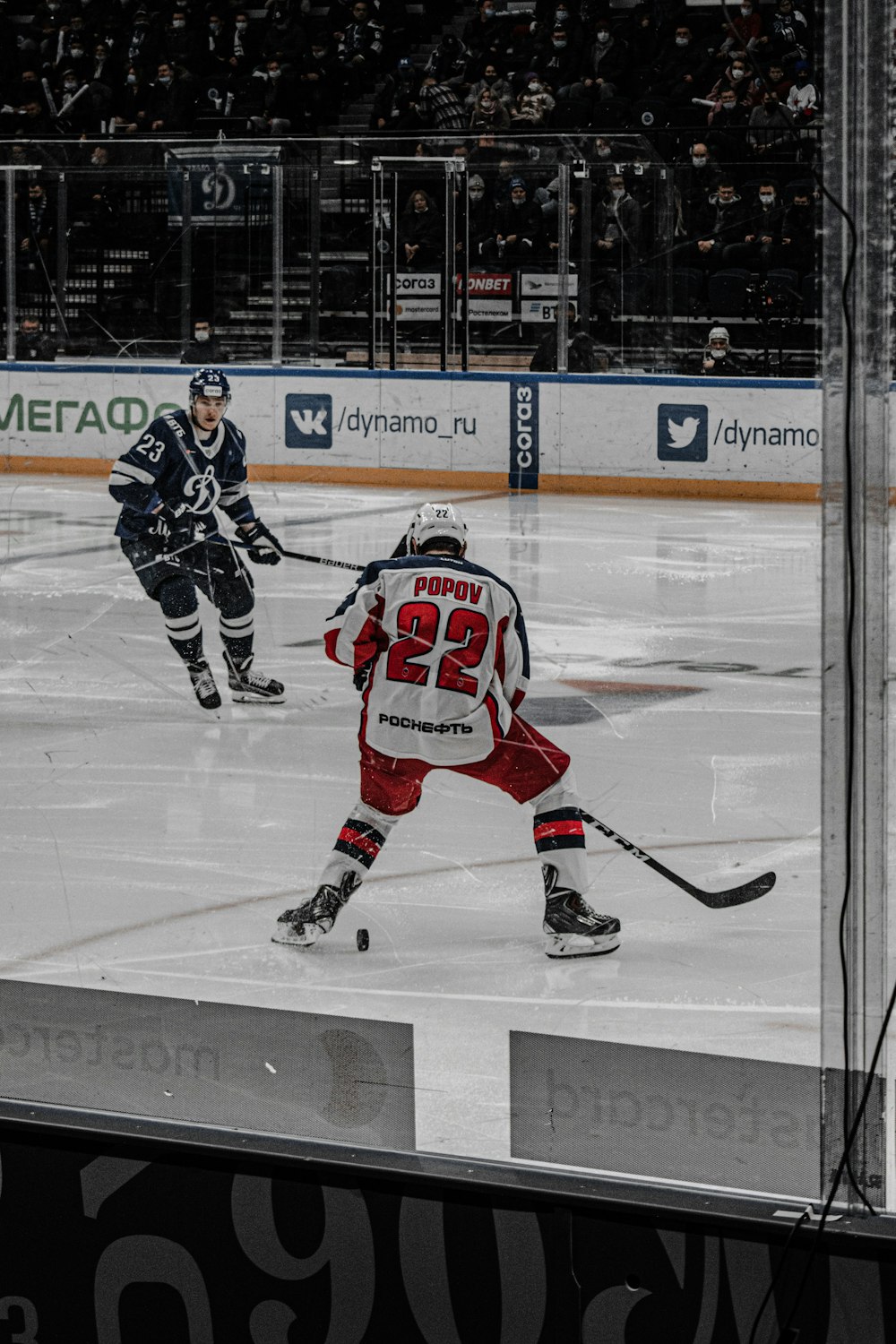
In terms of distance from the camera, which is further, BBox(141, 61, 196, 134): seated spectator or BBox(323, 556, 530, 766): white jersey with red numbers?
BBox(141, 61, 196, 134): seated spectator

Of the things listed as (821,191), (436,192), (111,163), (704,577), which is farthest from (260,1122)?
(436,192)

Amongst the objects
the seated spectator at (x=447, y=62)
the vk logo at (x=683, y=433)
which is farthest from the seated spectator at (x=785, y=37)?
the vk logo at (x=683, y=433)

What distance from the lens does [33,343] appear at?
4883 mm

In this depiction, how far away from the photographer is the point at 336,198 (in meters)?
8.53

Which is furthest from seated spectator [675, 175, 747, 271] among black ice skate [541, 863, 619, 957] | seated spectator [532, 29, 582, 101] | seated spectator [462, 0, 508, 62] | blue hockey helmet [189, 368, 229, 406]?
black ice skate [541, 863, 619, 957]

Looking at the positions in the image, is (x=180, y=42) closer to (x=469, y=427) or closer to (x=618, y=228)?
(x=618, y=228)

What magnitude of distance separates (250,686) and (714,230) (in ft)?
11.5

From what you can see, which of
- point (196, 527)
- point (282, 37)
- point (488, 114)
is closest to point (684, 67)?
point (282, 37)

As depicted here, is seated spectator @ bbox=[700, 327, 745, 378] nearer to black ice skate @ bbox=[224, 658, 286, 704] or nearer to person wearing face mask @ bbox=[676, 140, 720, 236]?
person wearing face mask @ bbox=[676, 140, 720, 236]

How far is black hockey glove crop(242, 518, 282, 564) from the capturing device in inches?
228

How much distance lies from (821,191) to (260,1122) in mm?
979

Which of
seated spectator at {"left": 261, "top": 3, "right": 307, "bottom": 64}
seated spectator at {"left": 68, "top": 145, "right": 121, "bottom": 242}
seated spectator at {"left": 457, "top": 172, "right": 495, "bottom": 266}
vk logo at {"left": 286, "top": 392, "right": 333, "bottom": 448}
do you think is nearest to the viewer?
seated spectator at {"left": 68, "top": 145, "right": 121, "bottom": 242}

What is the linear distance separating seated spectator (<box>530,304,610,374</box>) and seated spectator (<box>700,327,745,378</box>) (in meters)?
1.11

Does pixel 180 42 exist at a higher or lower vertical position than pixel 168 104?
higher
